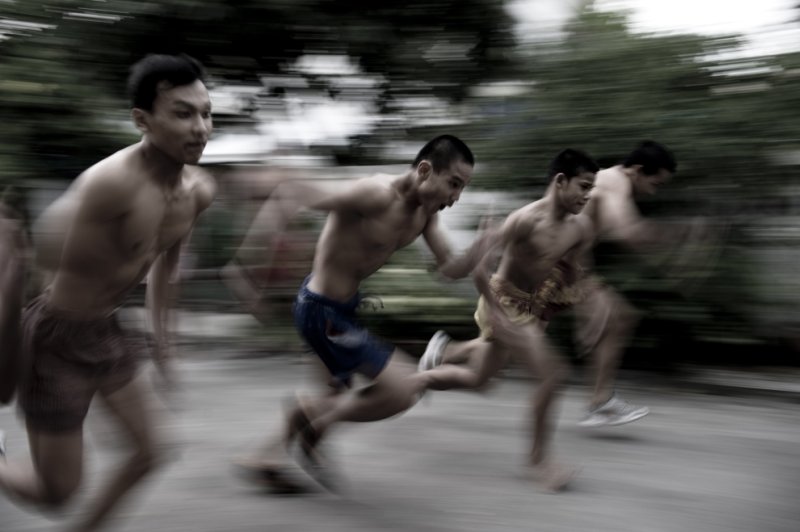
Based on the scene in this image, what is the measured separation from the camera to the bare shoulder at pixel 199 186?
2.99 m

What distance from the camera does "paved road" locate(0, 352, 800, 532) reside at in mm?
3455

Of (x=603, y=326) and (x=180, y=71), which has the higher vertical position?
(x=180, y=71)

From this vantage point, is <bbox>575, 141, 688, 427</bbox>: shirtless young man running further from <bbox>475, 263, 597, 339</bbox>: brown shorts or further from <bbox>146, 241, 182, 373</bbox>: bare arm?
<bbox>146, 241, 182, 373</bbox>: bare arm

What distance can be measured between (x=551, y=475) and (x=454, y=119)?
4603 millimetres

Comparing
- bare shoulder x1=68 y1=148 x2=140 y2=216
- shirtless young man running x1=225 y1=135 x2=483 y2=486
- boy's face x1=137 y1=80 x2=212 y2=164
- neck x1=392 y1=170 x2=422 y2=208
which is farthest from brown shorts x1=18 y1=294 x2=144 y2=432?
neck x1=392 y1=170 x2=422 y2=208

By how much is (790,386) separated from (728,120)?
1.99 metres

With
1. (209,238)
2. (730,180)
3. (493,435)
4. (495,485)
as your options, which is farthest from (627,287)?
(209,238)

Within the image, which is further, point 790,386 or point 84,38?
point 84,38

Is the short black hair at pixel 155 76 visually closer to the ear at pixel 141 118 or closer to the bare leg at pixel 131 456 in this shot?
the ear at pixel 141 118

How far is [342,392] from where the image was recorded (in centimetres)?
381

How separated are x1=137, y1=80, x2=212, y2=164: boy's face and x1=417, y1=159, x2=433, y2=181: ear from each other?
1129mm

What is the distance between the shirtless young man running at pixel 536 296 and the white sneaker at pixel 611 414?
0.78 meters

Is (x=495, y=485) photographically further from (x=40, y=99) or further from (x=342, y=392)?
(x=40, y=99)

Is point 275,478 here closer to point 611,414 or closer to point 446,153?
point 446,153
